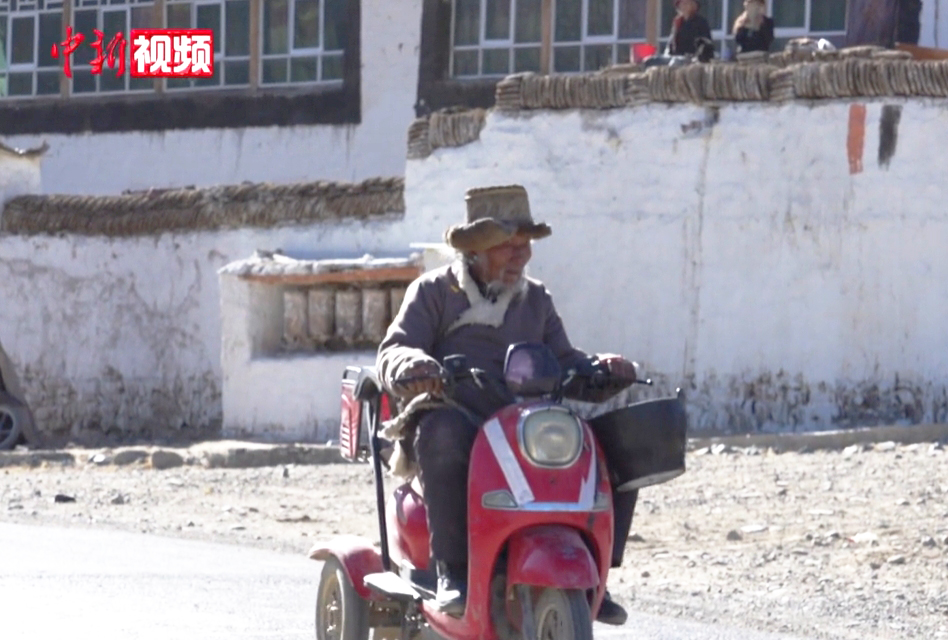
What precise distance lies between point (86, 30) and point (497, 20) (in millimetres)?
5685

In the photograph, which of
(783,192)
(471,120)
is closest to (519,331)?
(783,192)

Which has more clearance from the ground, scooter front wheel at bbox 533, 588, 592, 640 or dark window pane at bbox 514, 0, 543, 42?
dark window pane at bbox 514, 0, 543, 42

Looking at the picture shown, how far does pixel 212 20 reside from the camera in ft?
76.3

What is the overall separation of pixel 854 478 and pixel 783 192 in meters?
3.36

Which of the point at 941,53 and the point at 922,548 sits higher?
the point at 941,53

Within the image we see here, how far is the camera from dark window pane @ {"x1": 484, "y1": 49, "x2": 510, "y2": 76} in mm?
21359

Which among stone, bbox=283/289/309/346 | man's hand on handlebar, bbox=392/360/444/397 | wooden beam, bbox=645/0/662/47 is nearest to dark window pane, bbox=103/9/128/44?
wooden beam, bbox=645/0/662/47

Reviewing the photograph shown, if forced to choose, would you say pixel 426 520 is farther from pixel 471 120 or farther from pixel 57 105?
pixel 57 105

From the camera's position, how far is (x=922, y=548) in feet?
31.1

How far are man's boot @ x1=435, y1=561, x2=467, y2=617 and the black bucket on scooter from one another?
559 millimetres

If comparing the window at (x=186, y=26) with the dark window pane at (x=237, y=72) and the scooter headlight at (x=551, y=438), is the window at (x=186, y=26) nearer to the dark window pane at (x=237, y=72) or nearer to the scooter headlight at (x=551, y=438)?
the dark window pane at (x=237, y=72)

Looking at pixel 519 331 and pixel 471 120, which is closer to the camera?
pixel 519 331

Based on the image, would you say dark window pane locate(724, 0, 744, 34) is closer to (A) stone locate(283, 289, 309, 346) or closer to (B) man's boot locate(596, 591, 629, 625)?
(A) stone locate(283, 289, 309, 346)

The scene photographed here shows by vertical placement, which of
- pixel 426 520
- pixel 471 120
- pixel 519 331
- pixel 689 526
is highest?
pixel 471 120
